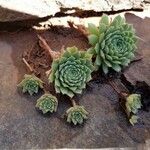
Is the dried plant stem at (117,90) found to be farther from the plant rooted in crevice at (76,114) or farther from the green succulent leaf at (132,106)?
the plant rooted in crevice at (76,114)

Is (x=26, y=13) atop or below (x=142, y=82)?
atop

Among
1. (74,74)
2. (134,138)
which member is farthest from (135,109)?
(74,74)

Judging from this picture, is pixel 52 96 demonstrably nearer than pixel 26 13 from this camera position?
Yes

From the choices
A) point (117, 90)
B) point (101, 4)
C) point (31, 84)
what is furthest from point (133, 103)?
point (101, 4)

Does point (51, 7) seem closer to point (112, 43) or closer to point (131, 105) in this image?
point (112, 43)

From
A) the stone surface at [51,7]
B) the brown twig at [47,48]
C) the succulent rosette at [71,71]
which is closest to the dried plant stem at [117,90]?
the succulent rosette at [71,71]

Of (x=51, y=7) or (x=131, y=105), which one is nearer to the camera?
(x=131, y=105)

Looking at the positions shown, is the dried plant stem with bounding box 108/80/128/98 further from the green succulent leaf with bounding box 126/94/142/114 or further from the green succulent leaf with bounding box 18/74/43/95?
the green succulent leaf with bounding box 18/74/43/95

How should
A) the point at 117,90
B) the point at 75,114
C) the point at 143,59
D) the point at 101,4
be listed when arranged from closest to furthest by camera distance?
1. the point at 75,114
2. the point at 117,90
3. the point at 143,59
4. the point at 101,4

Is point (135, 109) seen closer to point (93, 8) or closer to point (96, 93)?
point (96, 93)
